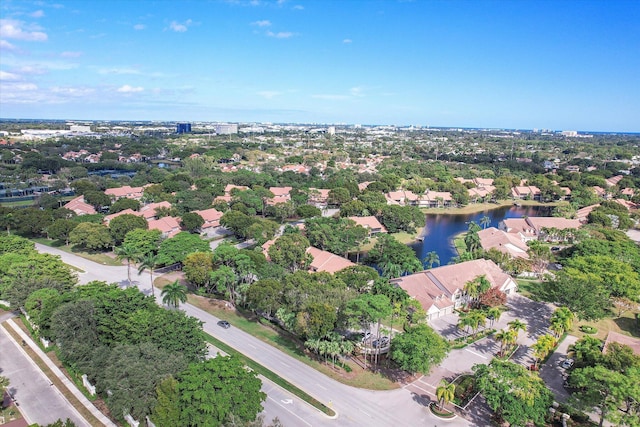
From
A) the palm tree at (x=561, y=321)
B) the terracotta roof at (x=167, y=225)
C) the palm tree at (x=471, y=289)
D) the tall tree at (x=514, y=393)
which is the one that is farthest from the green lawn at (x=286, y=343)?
the terracotta roof at (x=167, y=225)

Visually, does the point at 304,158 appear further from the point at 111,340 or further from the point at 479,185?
the point at 111,340

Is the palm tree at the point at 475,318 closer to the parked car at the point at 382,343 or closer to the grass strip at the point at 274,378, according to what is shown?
the parked car at the point at 382,343

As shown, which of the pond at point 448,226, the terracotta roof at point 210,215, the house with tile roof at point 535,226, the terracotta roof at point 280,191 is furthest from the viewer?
the terracotta roof at point 280,191

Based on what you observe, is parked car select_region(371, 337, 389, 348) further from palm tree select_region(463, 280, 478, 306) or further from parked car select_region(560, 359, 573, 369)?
parked car select_region(560, 359, 573, 369)

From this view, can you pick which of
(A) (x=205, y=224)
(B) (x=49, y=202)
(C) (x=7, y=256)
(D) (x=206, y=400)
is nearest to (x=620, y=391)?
(D) (x=206, y=400)

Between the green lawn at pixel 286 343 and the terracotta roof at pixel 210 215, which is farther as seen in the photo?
the terracotta roof at pixel 210 215

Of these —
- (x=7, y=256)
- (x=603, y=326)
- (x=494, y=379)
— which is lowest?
(x=603, y=326)
